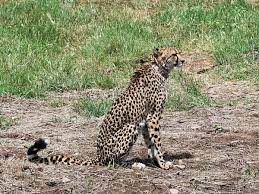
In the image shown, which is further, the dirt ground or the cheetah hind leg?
the cheetah hind leg

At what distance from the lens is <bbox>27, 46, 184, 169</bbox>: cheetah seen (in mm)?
5652

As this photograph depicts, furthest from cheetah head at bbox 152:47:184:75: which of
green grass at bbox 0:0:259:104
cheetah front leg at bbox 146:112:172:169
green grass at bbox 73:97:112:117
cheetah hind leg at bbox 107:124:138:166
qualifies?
green grass at bbox 0:0:259:104

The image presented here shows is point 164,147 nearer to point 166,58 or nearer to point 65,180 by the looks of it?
point 166,58

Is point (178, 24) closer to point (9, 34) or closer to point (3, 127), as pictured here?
point (9, 34)

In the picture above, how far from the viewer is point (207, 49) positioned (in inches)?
403

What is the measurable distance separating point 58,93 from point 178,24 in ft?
10.2

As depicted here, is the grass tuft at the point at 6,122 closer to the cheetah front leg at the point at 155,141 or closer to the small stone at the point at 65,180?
the cheetah front leg at the point at 155,141

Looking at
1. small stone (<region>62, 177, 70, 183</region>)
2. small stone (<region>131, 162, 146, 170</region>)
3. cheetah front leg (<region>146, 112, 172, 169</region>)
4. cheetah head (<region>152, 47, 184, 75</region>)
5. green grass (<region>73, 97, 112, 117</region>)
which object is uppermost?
cheetah head (<region>152, 47, 184, 75</region>)

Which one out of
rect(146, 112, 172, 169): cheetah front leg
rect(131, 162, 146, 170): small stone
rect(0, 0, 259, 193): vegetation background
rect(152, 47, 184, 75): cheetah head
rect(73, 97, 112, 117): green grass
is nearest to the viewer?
rect(0, 0, 259, 193): vegetation background

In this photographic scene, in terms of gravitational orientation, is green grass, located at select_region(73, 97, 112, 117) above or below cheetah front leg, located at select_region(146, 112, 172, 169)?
below

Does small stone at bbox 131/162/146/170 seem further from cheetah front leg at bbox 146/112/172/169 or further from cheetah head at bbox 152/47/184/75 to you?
cheetah head at bbox 152/47/184/75

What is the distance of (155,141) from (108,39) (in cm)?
479

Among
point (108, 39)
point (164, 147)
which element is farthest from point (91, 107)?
point (108, 39)

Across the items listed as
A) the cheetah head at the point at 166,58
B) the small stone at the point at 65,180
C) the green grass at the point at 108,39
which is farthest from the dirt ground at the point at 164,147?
the cheetah head at the point at 166,58
